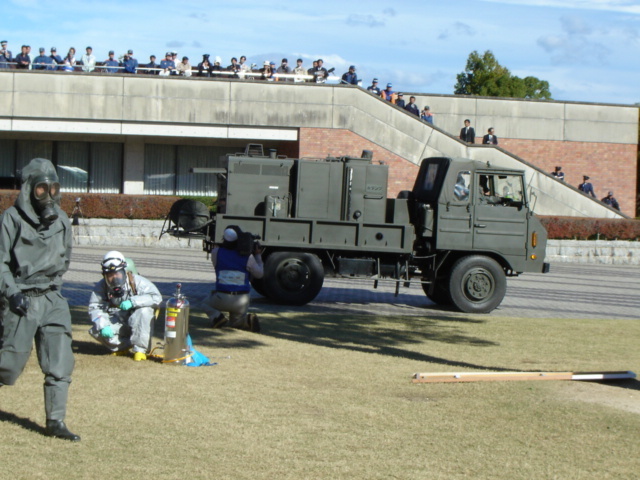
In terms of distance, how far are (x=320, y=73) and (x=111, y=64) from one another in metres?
7.08

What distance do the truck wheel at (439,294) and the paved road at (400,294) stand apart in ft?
0.49

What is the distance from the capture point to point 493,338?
1227 cm

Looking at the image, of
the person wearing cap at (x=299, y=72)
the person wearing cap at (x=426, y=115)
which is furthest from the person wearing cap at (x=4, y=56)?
the person wearing cap at (x=426, y=115)

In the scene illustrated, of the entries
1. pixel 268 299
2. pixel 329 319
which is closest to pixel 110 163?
pixel 268 299

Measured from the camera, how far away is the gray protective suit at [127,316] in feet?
30.9

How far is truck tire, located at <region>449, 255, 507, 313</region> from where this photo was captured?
1518cm

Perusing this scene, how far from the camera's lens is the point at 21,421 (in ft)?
22.4

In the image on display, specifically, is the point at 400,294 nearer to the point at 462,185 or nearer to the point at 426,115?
the point at 462,185

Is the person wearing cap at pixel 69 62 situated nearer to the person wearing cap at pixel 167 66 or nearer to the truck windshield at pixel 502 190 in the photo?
the person wearing cap at pixel 167 66

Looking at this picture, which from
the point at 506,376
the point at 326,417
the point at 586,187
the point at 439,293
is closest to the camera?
the point at 326,417

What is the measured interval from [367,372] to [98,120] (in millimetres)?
22417

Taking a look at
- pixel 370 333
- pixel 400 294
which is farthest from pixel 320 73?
pixel 370 333

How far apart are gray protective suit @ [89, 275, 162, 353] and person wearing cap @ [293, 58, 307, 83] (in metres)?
21.5

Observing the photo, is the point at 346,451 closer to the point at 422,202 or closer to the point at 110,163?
the point at 422,202
